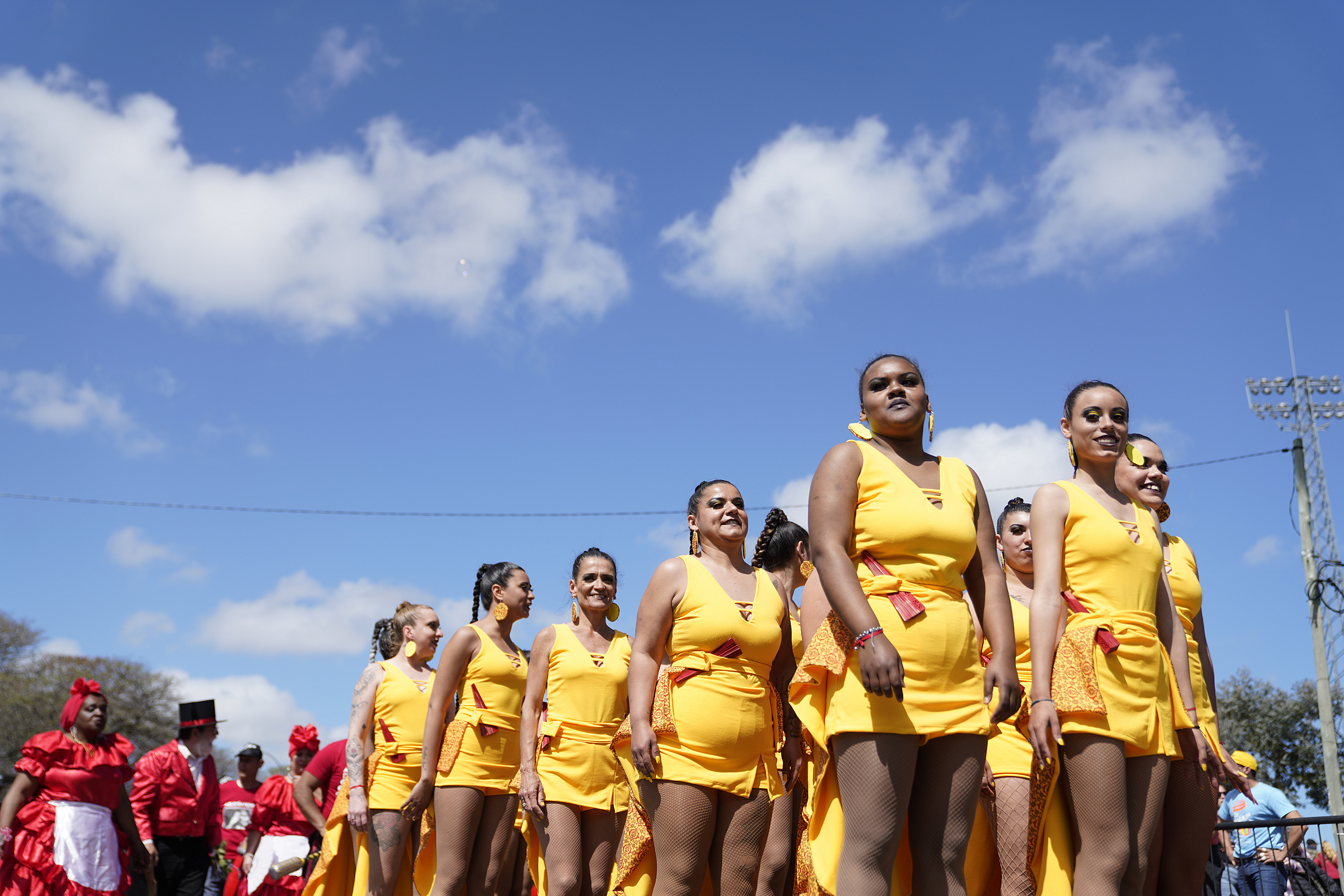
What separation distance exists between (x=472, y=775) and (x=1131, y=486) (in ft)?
12.8

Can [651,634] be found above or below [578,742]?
above

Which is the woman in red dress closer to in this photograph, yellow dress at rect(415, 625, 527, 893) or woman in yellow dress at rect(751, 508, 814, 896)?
yellow dress at rect(415, 625, 527, 893)

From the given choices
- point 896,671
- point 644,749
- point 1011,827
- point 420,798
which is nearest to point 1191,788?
point 1011,827

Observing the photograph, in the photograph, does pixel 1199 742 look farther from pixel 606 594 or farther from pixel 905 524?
pixel 606 594

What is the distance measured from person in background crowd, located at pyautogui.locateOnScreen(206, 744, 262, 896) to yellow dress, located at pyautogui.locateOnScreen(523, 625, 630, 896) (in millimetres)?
4853

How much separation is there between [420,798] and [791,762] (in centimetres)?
258

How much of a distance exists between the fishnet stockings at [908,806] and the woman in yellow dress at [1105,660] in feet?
1.68

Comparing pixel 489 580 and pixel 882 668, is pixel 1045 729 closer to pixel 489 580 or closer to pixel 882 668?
pixel 882 668

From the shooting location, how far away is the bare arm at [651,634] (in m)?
4.68

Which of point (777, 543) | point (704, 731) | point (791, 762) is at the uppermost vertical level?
point (777, 543)

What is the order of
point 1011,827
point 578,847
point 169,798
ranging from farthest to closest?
point 169,798 < point 578,847 < point 1011,827

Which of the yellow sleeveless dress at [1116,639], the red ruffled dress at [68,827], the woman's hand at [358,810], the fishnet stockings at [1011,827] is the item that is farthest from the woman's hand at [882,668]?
the red ruffled dress at [68,827]

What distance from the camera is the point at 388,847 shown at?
6.65 metres

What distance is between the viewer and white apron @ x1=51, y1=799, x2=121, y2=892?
7508 millimetres
